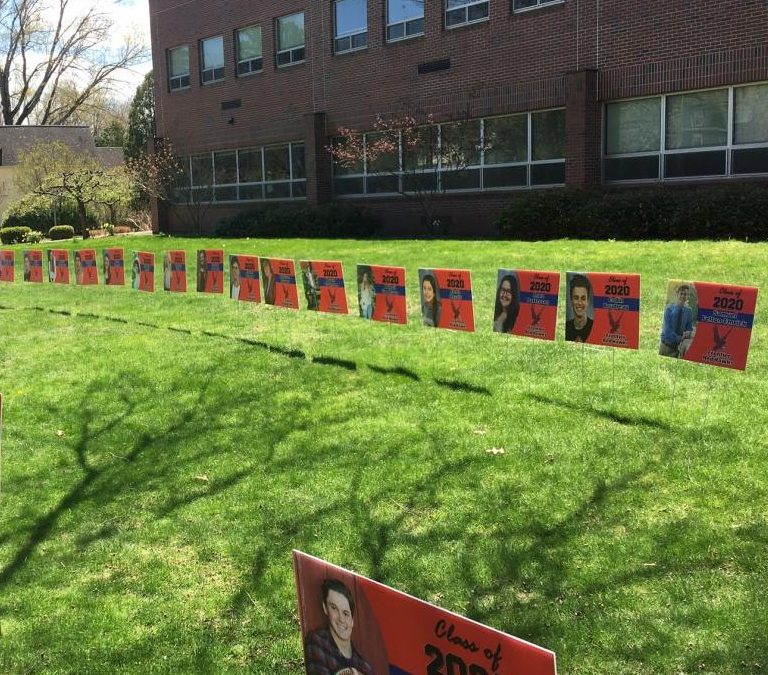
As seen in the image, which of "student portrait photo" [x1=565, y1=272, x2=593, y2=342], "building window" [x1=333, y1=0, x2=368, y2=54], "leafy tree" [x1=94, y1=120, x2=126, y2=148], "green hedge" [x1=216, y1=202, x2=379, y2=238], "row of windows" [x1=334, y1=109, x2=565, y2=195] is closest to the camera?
"student portrait photo" [x1=565, y1=272, x2=593, y2=342]

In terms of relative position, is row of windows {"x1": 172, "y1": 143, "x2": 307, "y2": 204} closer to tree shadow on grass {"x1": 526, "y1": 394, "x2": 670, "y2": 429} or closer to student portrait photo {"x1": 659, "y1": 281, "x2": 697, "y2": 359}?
tree shadow on grass {"x1": 526, "y1": 394, "x2": 670, "y2": 429}

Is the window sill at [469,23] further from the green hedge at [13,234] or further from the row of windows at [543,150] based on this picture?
the green hedge at [13,234]

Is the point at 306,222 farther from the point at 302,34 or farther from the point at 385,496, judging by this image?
the point at 385,496

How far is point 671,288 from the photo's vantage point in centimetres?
577

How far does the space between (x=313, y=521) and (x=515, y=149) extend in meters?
17.4

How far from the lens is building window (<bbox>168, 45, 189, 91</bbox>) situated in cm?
3153

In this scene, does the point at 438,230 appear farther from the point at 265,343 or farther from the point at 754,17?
the point at 265,343

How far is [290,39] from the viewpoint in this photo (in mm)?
26734

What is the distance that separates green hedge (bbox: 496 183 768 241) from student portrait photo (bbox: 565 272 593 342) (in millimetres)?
9501

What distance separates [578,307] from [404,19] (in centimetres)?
1829

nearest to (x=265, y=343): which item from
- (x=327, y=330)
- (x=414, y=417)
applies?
(x=327, y=330)

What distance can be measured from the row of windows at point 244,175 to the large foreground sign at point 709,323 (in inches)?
868

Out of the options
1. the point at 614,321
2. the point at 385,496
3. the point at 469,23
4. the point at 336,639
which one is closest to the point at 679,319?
the point at 614,321

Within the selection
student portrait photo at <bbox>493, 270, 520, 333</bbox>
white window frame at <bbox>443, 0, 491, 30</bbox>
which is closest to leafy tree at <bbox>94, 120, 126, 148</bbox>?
white window frame at <bbox>443, 0, 491, 30</bbox>
